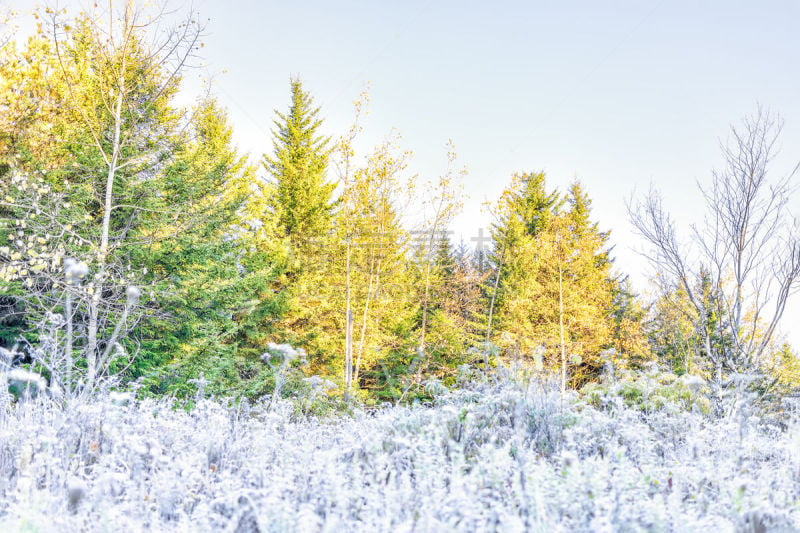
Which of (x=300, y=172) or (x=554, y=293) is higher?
(x=300, y=172)

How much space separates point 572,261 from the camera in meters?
16.4

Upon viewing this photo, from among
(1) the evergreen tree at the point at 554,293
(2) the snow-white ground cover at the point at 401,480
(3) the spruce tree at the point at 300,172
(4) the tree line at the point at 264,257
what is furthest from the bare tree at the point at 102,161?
(1) the evergreen tree at the point at 554,293

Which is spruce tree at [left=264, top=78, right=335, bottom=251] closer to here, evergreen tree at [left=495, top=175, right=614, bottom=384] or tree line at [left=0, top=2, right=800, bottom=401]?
tree line at [left=0, top=2, right=800, bottom=401]

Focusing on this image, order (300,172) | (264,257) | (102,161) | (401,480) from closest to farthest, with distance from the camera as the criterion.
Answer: (401,480) → (102,161) → (264,257) → (300,172)

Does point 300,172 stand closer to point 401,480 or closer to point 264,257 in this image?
point 264,257

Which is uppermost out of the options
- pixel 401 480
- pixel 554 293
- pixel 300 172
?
pixel 300 172

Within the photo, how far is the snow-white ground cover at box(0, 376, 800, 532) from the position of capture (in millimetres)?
1734

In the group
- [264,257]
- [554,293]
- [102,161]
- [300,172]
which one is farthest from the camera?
[300,172]

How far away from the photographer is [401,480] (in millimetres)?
2227

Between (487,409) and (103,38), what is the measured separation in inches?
360

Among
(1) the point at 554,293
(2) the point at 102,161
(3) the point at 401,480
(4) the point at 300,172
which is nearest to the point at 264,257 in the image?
(4) the point at 300,172

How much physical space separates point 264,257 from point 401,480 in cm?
1332

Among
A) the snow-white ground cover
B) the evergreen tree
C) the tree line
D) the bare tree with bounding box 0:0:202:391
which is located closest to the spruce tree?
the tree line

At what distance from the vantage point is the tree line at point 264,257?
7305 mm
